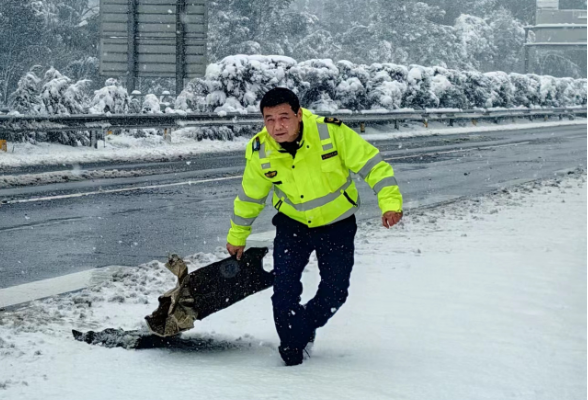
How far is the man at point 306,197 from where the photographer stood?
432 centimetres

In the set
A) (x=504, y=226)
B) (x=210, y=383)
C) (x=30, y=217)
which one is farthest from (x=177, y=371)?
(x=30, y=217)

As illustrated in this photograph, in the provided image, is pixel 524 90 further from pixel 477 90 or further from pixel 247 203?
pixel 247 203

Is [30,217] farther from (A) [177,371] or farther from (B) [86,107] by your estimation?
(B) [86,107]

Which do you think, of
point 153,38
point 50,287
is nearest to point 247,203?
point 50,287

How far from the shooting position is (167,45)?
88.6 feet

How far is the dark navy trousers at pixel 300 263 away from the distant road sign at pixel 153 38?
22949mm

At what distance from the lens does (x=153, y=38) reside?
89.6ft

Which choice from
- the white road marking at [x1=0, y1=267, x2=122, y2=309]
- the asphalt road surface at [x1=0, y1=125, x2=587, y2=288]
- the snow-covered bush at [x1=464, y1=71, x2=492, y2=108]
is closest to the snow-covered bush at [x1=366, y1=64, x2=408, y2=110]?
the snow-covered bush at [x1=464, y1=71, x2=492, y2=108]

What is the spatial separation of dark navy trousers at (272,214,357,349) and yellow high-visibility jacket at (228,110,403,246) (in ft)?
0.20

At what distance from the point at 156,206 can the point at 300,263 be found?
6856 millimetres

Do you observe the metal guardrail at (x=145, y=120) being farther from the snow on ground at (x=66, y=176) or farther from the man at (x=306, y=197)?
the man at (x=306, y=197)

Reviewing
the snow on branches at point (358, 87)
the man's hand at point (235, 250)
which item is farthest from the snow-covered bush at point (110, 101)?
the man's hand at point (235, 250)

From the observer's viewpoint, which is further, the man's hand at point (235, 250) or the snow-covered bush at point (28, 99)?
the snow-covered bush at point (28, 99)

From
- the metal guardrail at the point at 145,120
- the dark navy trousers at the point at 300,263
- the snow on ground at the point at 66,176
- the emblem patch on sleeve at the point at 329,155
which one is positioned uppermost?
the emblem patch on sleeve at the point at 329,155
